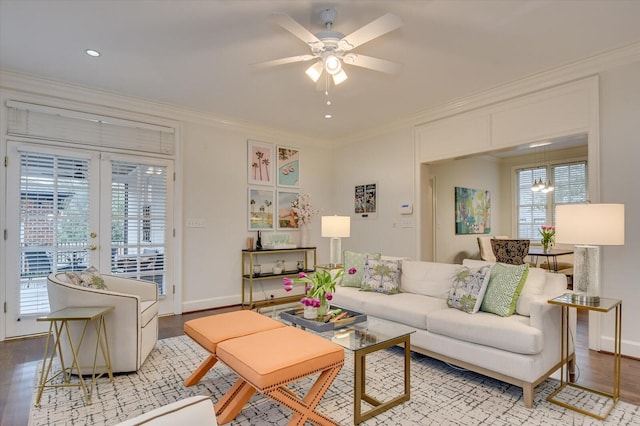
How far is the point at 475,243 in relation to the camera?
23.4ft

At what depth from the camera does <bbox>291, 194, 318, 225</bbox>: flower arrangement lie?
580cm

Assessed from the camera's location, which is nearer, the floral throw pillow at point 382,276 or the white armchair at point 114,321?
the white armchair at point 114,321

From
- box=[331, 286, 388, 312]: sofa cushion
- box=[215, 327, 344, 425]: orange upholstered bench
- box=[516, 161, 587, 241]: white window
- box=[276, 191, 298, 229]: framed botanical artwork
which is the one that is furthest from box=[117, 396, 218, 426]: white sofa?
box=[516, 161, 587, 241]: white window

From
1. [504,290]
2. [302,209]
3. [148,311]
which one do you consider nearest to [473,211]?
[302,209]

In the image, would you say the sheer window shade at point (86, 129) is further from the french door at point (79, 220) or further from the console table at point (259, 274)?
the console table at point (259, 274)

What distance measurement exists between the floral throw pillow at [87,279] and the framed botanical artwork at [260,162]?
2.62 m

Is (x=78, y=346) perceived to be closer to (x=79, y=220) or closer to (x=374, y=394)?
(x=79, y=220)

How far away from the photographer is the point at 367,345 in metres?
2.23

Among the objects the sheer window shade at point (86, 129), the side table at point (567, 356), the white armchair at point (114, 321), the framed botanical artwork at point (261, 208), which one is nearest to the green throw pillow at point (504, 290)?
the side table at point (567, 356)

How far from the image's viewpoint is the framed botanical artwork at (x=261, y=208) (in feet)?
17.6

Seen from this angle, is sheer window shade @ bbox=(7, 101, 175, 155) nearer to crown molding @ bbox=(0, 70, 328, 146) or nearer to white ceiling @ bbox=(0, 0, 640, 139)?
crown molding @ bbox=(0, 70, 328, 146)

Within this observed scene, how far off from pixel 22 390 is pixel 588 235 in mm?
4174

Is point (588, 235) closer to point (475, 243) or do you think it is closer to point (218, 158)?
point (218, 158)

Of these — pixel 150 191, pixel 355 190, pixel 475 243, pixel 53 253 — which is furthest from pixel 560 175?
pixel 53 253
